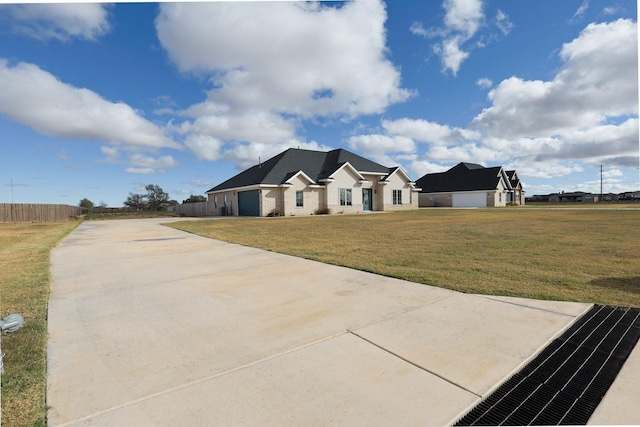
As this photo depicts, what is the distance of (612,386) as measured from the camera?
239cm

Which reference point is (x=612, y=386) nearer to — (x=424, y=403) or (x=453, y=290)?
(x=424, y=403)

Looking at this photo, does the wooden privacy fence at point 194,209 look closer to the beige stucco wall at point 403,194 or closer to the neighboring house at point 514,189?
the beige stucco wall at point 403,194

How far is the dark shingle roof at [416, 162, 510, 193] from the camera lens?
1700 inches

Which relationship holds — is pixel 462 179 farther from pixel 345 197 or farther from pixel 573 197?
pixel 573 197

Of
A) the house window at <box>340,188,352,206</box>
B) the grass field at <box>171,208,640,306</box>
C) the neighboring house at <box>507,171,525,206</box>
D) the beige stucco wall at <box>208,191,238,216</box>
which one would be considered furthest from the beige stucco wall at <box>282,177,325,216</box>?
the neighboring house at <box>507,171,525,206</box>

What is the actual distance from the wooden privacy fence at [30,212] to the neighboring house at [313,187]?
1407 cm

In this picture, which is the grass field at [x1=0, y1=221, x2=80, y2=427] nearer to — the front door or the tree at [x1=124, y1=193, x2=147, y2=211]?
the front door

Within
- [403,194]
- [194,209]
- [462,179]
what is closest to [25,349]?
[403,194]

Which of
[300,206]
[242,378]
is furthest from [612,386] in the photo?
[300,206]

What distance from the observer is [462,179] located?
152ft

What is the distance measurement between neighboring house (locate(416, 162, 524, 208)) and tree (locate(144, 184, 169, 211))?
43.4 metres

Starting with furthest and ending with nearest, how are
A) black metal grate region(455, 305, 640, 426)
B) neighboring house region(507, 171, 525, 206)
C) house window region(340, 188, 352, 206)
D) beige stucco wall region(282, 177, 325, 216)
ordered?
neighboring house region(507, 171, 525, 206)
house window region(340, 188, 352, 206)
beige stucco wall region(282, 177, 325, 216)
black metal grate region(455, 305, 640, 426)

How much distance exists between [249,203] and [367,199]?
41.6ft

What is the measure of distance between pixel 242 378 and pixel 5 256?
9.99 meters
